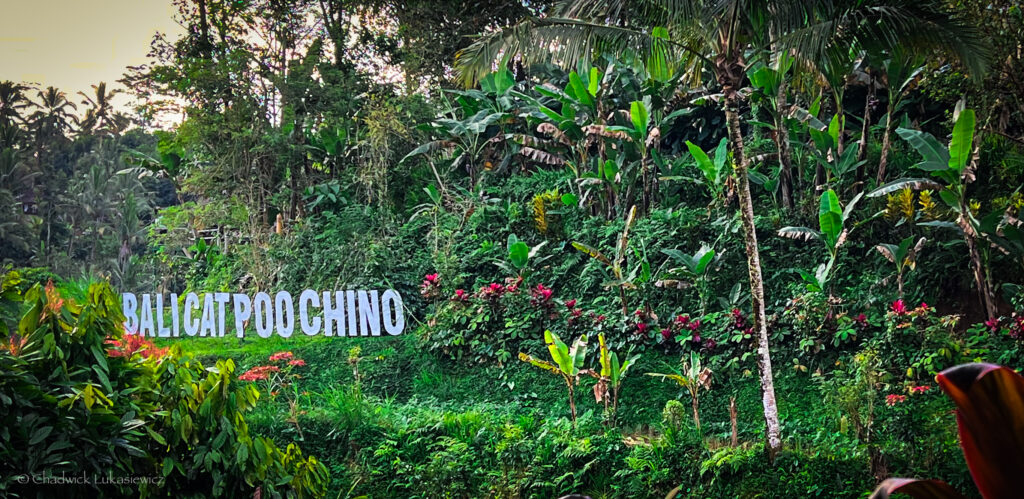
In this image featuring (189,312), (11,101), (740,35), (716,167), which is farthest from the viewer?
(11,101)

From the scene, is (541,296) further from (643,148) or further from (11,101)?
(11,101)

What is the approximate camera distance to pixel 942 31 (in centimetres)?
451

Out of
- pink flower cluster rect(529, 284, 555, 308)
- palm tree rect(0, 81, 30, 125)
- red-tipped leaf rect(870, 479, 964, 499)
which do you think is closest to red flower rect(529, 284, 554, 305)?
pink flower cluster rect(529, 284, 555, 308)

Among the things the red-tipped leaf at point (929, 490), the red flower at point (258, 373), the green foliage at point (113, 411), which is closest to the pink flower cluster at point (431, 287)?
the red flower at point (258, 373)

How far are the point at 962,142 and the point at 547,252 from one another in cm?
363

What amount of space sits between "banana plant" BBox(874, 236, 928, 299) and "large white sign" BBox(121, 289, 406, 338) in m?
4.29

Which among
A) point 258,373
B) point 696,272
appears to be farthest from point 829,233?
point 258,373

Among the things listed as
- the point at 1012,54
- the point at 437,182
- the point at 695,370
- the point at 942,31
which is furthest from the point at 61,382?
the point at 437,182

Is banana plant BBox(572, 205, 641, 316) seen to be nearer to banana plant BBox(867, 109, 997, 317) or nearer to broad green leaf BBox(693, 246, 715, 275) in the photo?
broad green leaf BBox(693, 246, 715, 275)

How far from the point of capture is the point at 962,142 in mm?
5301

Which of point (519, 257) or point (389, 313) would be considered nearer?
point (519, 257)

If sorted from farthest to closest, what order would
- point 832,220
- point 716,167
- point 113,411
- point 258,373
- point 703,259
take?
point 716,167, point 258,373, point 703,259, point 832,220, point 113,411

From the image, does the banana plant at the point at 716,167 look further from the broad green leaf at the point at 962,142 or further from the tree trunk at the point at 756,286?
the broad green leaf at the point at 962,142

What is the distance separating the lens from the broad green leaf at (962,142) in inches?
204
